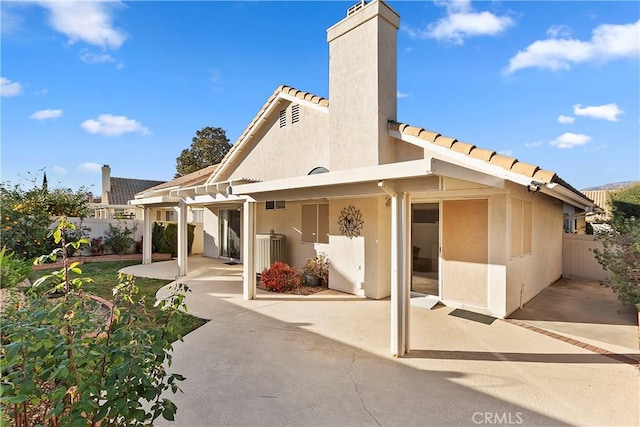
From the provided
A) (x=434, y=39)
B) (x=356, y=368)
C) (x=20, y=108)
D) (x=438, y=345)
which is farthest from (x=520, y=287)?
(x=20, y=108)

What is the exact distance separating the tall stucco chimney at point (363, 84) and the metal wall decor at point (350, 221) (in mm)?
1469

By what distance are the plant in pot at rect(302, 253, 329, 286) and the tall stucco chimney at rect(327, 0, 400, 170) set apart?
3.66 m

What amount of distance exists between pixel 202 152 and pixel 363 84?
138 ft

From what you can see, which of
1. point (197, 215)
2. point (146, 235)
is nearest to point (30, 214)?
point (146, 235)

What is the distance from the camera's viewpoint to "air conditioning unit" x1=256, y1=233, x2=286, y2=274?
523 inches

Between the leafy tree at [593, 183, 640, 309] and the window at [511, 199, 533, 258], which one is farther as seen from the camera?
the window at [511, 199, 533, 258]

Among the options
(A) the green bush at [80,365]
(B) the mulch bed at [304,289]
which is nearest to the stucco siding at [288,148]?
(B) the mulch bed at [304,289]

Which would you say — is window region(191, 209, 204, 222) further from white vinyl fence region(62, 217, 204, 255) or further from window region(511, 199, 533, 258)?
window region(511, 199, 533, 258)

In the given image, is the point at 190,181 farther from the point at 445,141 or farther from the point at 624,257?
the point at 624,257

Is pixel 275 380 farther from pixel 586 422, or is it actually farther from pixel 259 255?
pixel 259 255

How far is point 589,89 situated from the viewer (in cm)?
1009

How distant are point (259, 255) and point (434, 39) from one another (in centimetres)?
1089

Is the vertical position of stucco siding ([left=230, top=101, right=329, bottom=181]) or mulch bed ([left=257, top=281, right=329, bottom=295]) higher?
stucco siding ([left=230, top=101, right=329, bottom=181])

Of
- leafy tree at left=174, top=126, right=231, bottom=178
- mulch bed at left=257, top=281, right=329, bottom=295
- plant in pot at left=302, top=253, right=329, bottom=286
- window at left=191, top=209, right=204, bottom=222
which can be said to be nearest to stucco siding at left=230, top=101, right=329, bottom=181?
plant in pot at left=302, top=253, right=329, bottom=286
